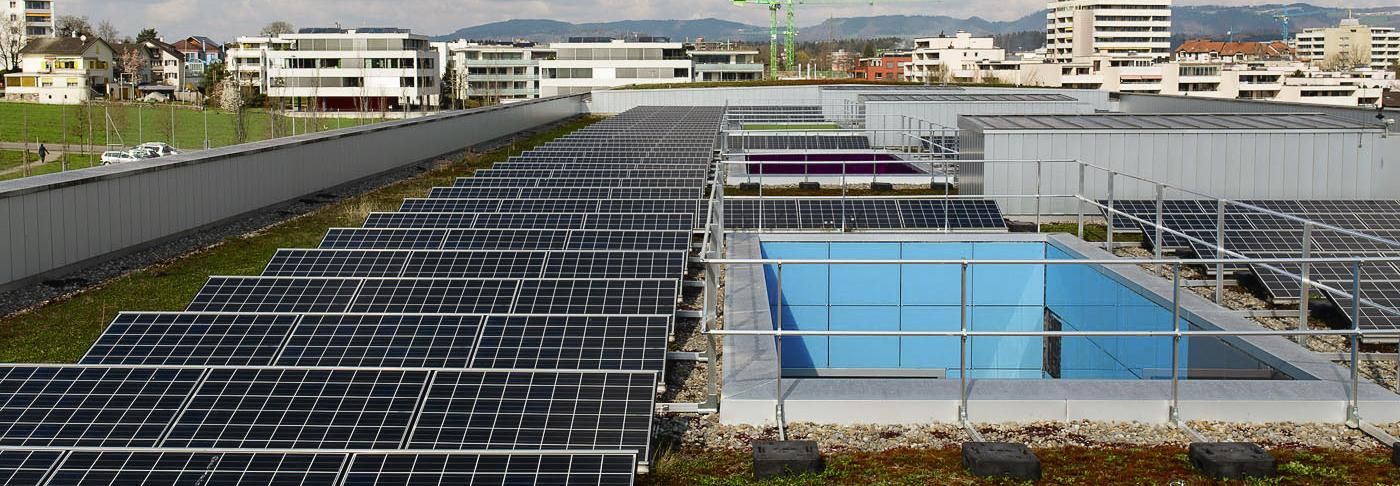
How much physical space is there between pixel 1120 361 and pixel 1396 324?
3.87m

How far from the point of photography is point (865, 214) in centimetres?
2288

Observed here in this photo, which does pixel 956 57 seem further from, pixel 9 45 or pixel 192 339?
pixel 192 339

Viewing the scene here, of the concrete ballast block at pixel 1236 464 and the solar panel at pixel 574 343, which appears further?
the solar panel at pixel 574 343

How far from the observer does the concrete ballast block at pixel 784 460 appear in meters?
9.12

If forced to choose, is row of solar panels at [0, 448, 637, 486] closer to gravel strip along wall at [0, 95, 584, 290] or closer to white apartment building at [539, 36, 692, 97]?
gravel strip along wall at [0, 95, 584, 290]

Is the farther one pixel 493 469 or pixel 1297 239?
pixel 1297 239

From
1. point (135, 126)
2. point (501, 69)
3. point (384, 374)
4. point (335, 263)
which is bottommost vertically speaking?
point (384, 374)

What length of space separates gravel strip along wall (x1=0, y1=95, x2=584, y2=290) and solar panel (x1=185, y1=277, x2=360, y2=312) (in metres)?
4.41

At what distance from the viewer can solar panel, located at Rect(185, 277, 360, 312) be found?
13859 mm

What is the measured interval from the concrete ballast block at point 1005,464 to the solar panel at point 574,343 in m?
3.28

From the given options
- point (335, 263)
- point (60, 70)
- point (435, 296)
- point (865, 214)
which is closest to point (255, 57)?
point (60, 70)

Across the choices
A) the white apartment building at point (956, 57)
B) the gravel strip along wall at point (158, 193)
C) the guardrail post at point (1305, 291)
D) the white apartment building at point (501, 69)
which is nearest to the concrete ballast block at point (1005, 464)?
the guardrail post at point (1305, 291)

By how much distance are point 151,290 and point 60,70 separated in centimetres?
12858

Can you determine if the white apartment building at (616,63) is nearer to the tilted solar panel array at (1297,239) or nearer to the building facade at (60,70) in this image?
the building facade at (60,70)
